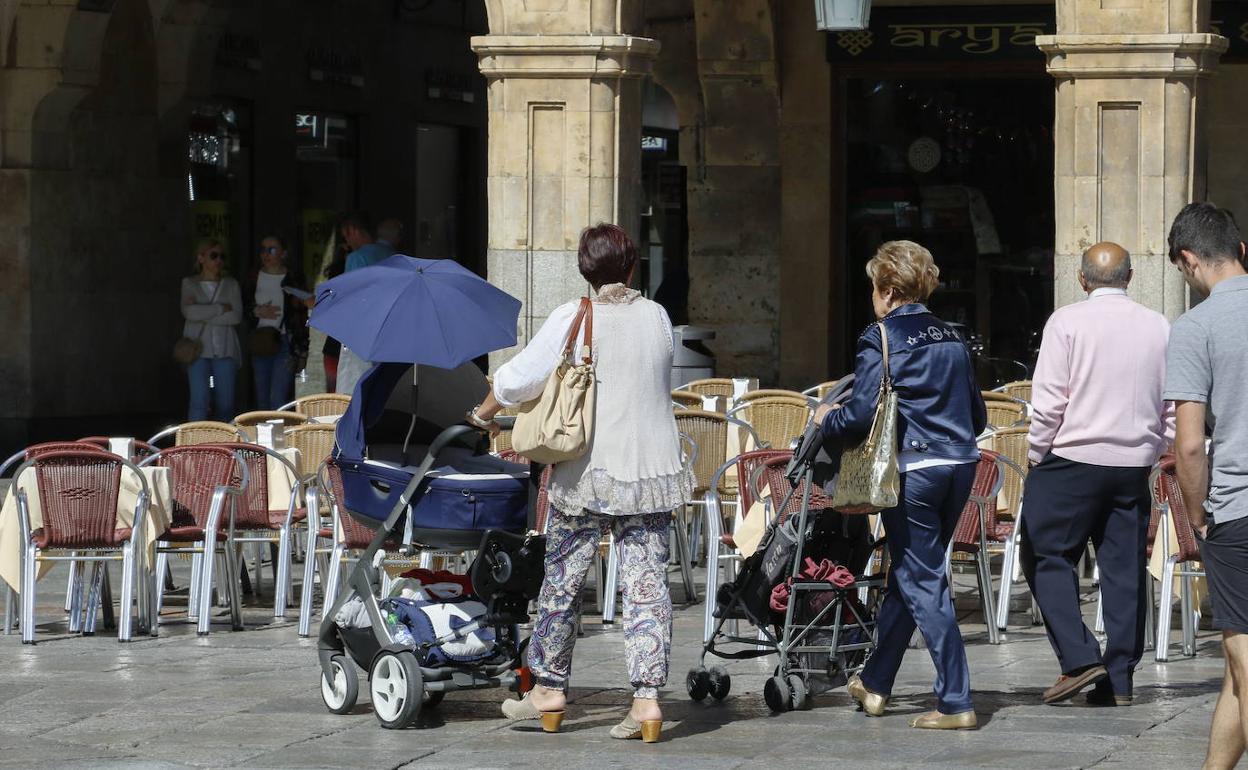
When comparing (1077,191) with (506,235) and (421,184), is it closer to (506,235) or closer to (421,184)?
(506,235)

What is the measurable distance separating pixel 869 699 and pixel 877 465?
858 mm

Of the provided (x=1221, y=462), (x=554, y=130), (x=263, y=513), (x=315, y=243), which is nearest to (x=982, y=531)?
(x=263, y=513)

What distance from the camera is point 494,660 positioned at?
7660 millimetres

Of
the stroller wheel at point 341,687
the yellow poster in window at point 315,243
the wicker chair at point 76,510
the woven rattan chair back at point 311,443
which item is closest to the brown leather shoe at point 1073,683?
the stroller wheel at point 341,687

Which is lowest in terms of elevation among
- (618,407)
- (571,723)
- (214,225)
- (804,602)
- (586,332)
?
(571,723)

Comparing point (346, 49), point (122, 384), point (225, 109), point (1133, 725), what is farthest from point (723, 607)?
point (346, 49)

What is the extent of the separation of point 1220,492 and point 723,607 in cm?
238

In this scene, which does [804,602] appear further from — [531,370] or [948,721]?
[531,370]

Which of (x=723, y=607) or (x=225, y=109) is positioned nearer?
(x=723, y=607)

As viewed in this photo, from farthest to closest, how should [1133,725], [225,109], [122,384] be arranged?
[225,109]
[122,384]
[1133,725]

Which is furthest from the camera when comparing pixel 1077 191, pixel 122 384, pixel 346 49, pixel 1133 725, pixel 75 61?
pixel 346 49

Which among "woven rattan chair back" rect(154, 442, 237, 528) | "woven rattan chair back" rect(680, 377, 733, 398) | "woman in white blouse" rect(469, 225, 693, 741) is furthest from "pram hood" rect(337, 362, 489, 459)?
"woven rattan chair back" rect(680, 377, 733, 398)

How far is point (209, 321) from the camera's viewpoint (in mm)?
17844

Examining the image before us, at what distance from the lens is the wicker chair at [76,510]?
31.4 feet
